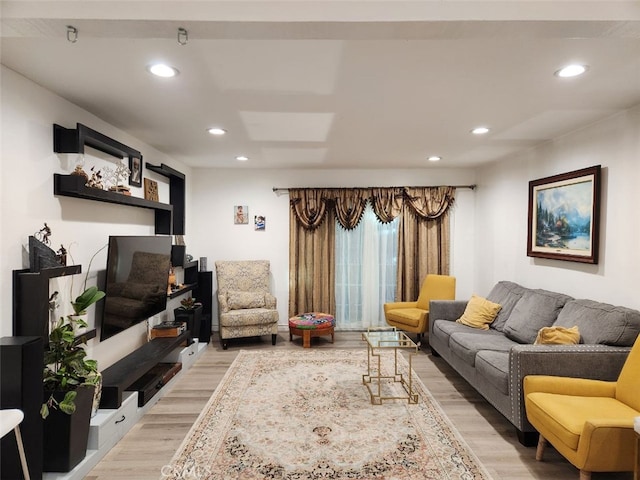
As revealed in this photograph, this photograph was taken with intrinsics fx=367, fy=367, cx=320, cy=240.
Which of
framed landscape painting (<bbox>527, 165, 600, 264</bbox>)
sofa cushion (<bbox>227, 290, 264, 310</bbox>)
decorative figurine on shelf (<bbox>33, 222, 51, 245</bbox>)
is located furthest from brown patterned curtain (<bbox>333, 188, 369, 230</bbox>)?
decorative figurine on shelf (<bbox>33, 222, 51, 245</bbox>)

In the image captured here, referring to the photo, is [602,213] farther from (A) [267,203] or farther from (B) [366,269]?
(A) [267,203]

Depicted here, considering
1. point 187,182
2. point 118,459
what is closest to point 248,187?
point 187,182

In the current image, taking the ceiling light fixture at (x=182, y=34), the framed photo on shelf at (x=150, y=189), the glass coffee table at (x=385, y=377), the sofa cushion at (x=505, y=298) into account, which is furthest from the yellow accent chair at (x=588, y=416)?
the framed photo on shelf at (x=150, y=189)

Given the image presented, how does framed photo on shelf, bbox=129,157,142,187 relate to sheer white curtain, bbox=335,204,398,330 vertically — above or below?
above

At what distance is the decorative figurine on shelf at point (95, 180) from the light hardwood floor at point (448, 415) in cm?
193

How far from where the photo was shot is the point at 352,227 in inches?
224

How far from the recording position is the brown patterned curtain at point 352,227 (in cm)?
564

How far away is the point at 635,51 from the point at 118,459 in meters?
3.97

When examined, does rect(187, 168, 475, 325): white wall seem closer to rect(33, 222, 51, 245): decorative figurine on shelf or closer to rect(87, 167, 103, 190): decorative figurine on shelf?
rect(87, 167, 103, 190): decorative figurine on shelf

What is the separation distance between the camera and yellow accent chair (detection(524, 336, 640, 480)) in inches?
79.0

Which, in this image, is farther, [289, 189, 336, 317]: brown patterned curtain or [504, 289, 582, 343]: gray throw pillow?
[289, 189, 336, 317]: brown patterned curtain

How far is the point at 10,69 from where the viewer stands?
7.19 feet

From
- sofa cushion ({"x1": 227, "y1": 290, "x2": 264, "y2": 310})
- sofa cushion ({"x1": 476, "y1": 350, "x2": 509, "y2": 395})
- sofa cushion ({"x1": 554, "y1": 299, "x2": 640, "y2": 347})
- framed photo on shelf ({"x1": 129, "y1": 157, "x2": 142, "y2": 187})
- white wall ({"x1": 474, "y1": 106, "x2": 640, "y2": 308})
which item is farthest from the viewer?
sofa cushion ({"x1": 227, "y1": 290, "x2": 264, "y2": 310})

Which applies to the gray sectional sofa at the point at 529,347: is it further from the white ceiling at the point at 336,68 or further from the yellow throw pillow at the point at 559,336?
the white ceiling at the point at 336,68
